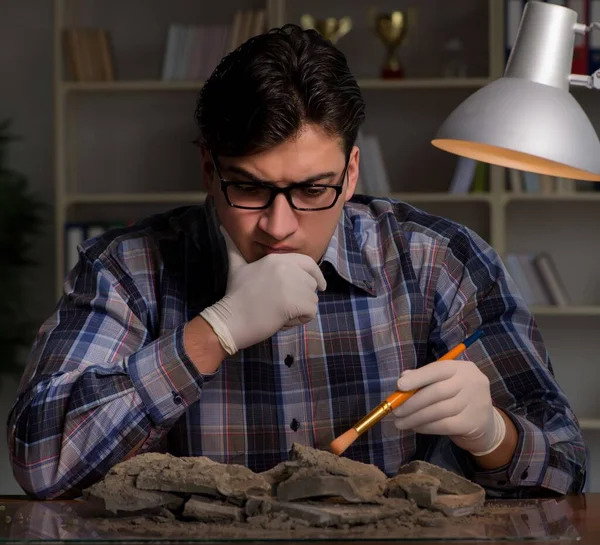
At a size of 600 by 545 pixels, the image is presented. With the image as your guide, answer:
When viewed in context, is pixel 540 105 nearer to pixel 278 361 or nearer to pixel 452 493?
pixel 452 493

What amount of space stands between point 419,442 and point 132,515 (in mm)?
686

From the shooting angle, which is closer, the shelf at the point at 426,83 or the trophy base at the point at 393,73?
the shelf at the point at 426,83

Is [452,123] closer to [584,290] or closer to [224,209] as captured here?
[224,209]

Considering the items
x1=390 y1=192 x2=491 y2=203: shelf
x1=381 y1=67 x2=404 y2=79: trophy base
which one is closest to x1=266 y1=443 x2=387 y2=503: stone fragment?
x1=390 y1=192 x2=491 y2=203: shelf

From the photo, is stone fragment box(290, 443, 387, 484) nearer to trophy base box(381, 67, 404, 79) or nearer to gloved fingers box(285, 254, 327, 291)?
gloved fingers box(285, 254, 327, 291)

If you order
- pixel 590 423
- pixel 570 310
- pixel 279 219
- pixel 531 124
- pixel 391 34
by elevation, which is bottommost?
pixel 590 423

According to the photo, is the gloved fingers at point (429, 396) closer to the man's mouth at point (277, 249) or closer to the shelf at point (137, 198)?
the man's mouth at point (277, 249)

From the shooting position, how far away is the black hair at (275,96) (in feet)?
4.38

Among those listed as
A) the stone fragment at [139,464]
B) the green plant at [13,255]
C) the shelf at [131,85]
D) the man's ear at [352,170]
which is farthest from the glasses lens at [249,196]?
the green plant at [13,255]

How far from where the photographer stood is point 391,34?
132 inches

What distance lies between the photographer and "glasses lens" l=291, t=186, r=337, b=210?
1.37 metres

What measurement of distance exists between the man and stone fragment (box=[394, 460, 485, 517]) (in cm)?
17

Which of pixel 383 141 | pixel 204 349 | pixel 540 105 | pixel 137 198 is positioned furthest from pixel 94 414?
pixel 383 141

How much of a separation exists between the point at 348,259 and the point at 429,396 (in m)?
0.39
